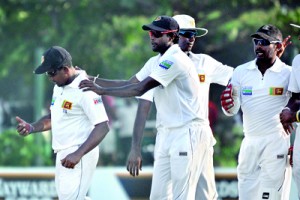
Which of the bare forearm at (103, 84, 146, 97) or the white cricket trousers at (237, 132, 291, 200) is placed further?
the white cricket trousers at (237, 132, 291, 200)

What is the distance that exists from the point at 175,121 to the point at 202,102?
49 cm

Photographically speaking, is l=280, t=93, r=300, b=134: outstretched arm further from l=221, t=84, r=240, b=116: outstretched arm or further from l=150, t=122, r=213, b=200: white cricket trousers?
l=150, t=122, r=213, b=200: white cricket trousers

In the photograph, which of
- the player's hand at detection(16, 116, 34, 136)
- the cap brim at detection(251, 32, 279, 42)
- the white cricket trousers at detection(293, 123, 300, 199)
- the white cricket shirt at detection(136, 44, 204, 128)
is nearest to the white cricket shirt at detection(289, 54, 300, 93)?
the white cricket trousers at detection(293, 123, 300, 199)

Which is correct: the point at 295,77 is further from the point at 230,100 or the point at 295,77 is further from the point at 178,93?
the point at 178,93

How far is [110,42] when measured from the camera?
18188 mm

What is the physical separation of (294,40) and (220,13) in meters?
1.52

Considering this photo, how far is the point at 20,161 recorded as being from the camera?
1670cm

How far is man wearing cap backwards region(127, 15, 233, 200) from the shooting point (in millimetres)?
10984

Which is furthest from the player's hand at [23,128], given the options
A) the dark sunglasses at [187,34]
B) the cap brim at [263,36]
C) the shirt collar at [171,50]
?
the cap brim at [263,36]

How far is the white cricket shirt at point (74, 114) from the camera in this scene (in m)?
10.7

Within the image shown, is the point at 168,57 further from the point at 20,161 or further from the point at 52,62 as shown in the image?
the point at 20,161

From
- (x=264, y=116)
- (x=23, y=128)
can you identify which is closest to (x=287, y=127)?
(x=264, y=116)

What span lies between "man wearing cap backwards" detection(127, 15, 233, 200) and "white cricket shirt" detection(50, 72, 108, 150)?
0.48 meters

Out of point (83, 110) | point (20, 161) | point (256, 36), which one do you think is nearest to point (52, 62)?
point (83, 110)
